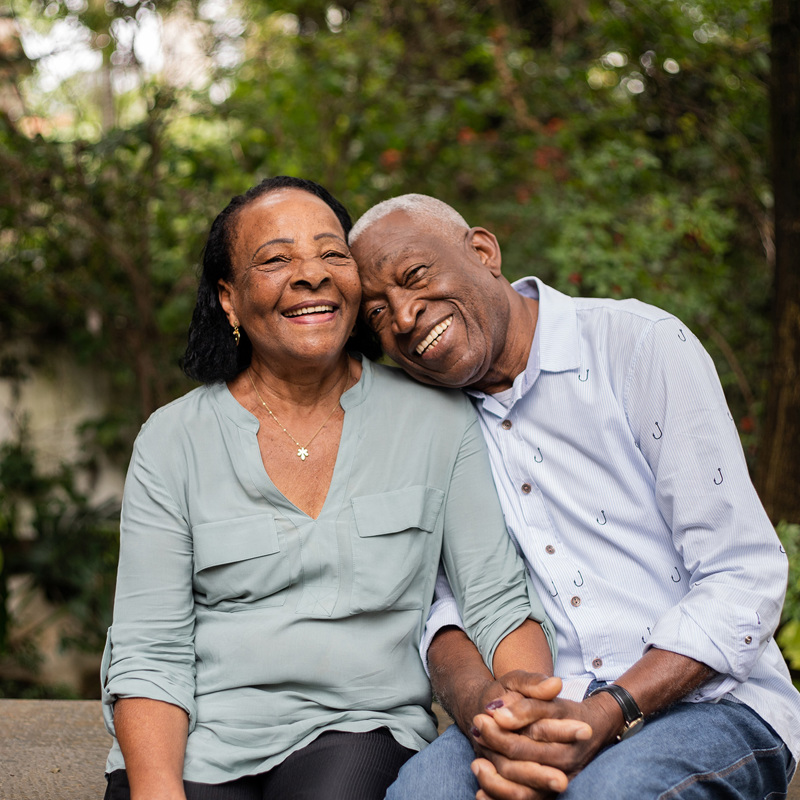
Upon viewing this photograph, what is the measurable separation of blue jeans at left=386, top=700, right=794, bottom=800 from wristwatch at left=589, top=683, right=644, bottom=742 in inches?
0.8

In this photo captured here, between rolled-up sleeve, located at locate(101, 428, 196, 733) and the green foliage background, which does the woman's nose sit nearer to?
rolled-up sleeve, located at locate(101, 428, 196, 733)

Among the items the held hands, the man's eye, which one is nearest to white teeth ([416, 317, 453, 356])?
the man's eye

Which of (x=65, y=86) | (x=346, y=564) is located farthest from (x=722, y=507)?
(x=65, y=86)

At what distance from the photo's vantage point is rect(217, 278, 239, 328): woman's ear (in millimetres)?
2369

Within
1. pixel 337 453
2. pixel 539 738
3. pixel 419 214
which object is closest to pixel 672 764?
pixel 539 738

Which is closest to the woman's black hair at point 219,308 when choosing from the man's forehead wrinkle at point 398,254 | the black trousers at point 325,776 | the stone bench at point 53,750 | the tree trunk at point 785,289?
the man's forehead wrinkle at point 398,254

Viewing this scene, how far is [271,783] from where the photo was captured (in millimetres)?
2016

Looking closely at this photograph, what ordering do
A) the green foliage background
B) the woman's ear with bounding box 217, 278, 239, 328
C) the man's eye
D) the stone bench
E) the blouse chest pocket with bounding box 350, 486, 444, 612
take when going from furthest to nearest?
the green foliage background < the stone bench < the woman's ear with bounding box 217, 278, 239, 328 < the man's eye < the blouse chest pocket with bounding box 350, 486, 444, 612

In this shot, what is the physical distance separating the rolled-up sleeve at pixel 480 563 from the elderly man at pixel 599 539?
4 centimetres

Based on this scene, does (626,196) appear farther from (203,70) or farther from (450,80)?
(203,70)

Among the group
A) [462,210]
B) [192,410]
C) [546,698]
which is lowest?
[546,698]

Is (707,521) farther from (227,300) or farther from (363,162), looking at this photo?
(363,162)

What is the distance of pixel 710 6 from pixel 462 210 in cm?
211

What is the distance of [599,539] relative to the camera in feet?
7.11
